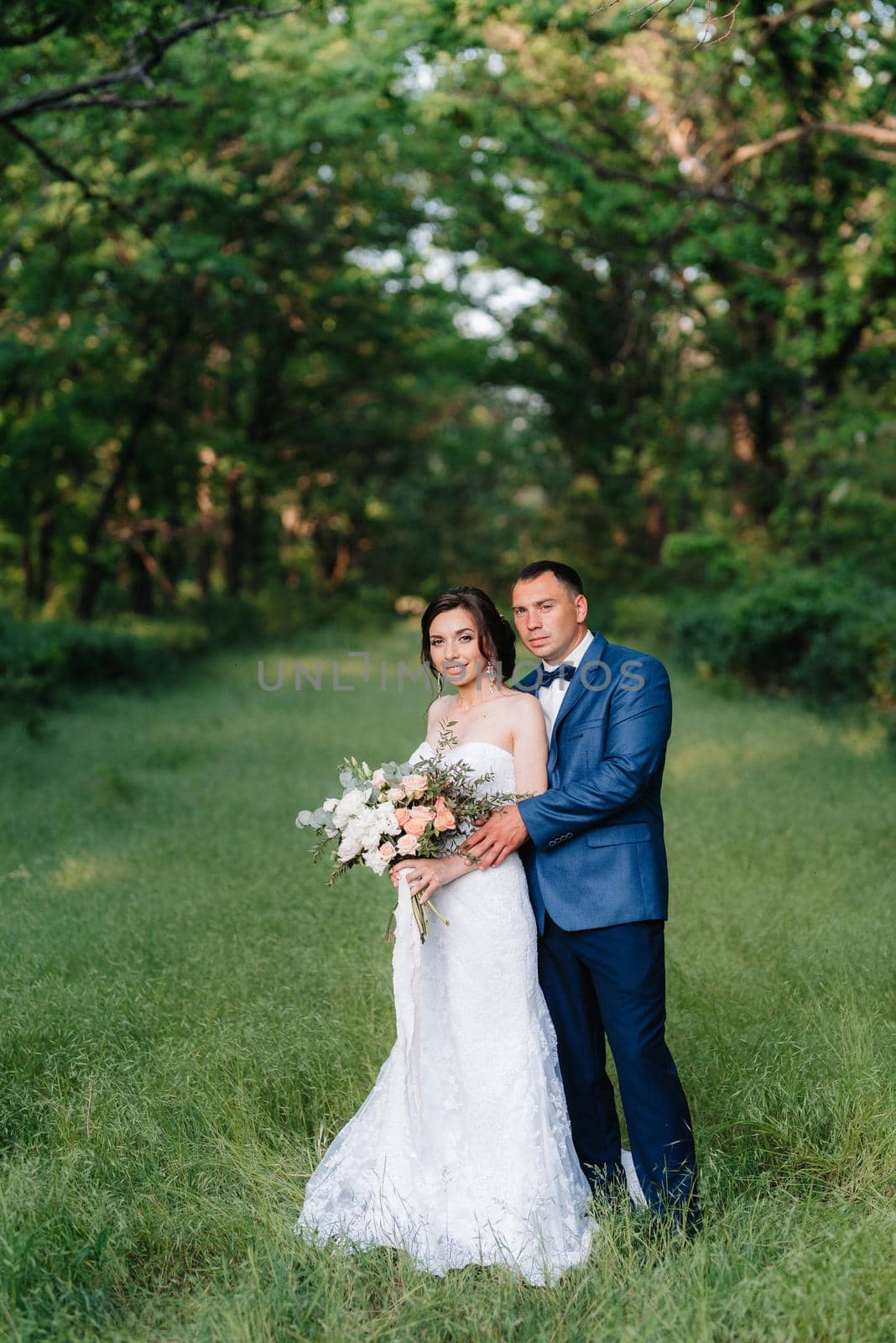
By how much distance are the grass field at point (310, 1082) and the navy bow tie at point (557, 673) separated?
1684 mm

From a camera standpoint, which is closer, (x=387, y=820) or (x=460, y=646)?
(x=387, y=820)

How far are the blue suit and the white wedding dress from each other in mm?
169

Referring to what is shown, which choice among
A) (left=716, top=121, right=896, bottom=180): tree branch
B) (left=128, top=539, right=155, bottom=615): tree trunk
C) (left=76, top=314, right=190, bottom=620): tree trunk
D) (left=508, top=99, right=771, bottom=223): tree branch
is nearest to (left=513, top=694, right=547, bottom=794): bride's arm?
(left=716, top=121, right=896, bottom=180): tree branch

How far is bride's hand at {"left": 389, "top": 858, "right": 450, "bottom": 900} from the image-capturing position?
358 cm

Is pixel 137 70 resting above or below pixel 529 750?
above

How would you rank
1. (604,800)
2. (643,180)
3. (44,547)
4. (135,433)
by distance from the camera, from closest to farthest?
(604,800), (643,180), (135,433), (44,547)

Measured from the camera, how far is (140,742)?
13.1 m

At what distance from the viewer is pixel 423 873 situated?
358 cm

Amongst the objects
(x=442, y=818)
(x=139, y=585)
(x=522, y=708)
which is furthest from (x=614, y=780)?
(x=139, y=585)

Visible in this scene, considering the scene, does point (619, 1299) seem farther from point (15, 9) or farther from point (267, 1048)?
point (15, 9)

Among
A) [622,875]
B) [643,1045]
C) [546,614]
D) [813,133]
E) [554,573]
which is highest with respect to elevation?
[813,133]

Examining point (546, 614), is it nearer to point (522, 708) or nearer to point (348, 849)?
point (522, 708)

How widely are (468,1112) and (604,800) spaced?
1126 mm

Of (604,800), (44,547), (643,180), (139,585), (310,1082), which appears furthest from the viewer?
(139,585)
